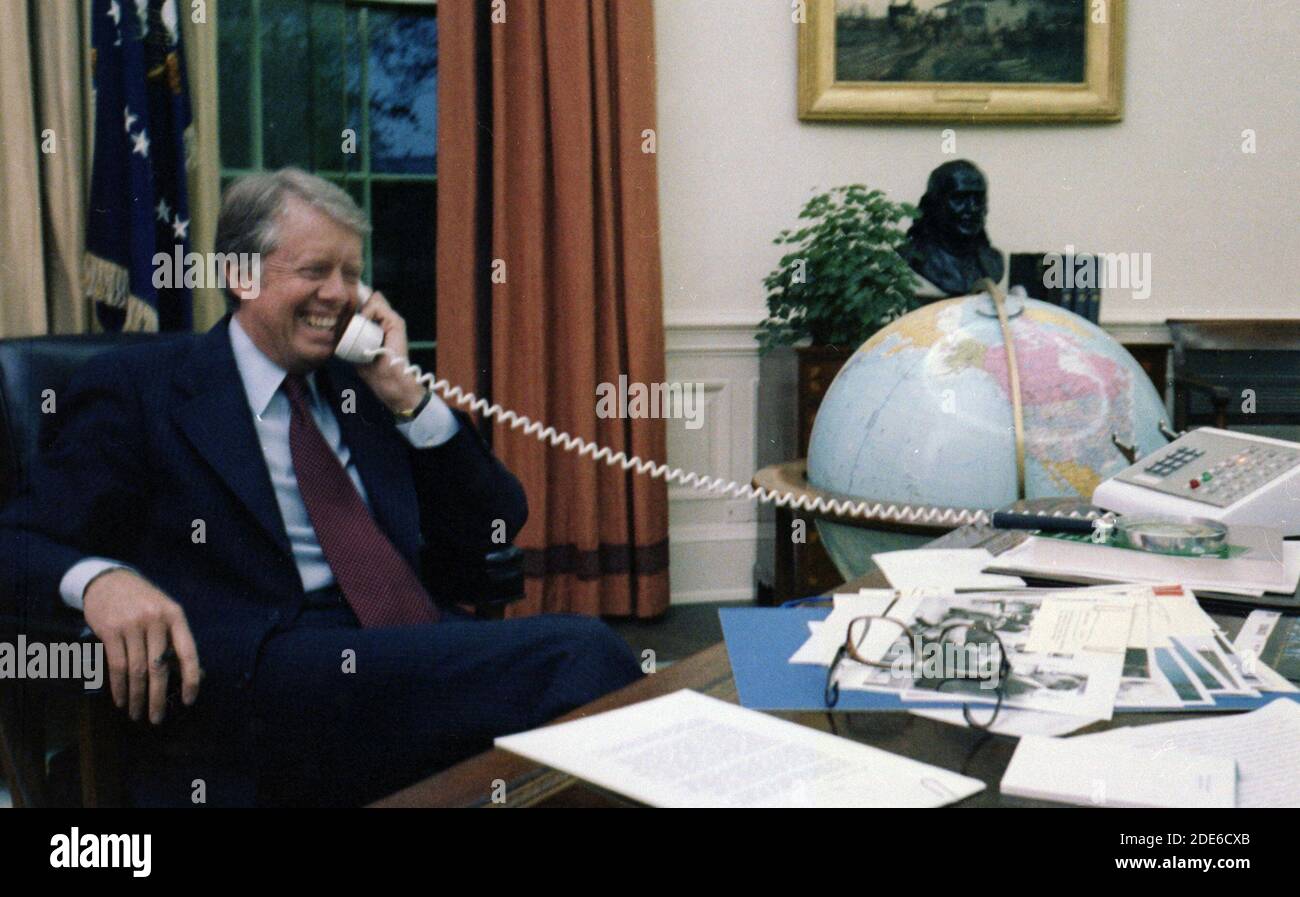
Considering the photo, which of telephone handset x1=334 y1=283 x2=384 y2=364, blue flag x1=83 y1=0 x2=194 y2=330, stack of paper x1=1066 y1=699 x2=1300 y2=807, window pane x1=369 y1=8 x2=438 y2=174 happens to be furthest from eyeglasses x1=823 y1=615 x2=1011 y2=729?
window pane x1=369 y1=8 x2=438 y2=174

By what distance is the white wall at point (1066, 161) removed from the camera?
4.05m

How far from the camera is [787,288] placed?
370 centimetres

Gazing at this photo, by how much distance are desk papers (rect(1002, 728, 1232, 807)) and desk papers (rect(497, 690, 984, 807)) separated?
49 mm

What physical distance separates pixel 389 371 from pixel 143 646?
60cm

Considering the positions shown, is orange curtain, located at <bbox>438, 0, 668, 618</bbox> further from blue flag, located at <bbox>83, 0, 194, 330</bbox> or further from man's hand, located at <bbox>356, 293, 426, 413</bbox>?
man's hand, located at <bbox>356, 293, 426, 413</bbox>

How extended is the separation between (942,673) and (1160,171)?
155 inches

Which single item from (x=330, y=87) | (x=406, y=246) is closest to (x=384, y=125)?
(x=330, y=87)

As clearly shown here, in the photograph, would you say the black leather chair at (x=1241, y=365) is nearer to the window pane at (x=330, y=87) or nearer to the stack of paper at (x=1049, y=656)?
the window pane at (x=330, y=87)

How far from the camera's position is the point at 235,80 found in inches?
115

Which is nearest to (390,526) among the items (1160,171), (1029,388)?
(1029,388)

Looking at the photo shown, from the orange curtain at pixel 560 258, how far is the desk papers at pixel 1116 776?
2976 millimetres

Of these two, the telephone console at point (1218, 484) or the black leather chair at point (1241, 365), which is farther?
the black leather chair at point (1241, 365)

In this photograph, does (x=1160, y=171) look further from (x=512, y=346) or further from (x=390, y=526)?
(x=390, y=526)

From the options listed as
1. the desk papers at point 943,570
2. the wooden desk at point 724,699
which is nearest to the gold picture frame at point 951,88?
the desk papers at point 943,570
